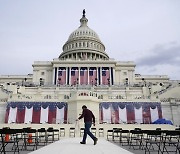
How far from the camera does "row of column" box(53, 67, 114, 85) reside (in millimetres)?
73062

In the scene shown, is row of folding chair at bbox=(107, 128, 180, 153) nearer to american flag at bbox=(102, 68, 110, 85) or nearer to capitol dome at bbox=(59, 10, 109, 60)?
american flag at bbox=(102, 68, 110, 85)

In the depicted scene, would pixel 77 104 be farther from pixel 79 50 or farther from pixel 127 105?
pixel 79 50

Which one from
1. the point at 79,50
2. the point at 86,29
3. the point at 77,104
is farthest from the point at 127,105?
the point at 86,29

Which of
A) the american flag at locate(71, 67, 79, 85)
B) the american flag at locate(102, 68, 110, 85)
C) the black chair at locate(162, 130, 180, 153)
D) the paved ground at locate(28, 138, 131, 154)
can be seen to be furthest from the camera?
the american flag at locate(102, 68, 110, 85)

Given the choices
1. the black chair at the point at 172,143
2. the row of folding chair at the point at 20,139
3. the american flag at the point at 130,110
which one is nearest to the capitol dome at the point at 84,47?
the american flag at the point at 130,110

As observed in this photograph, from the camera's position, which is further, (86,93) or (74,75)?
(74,75)

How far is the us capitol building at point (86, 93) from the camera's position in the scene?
41.1 meters

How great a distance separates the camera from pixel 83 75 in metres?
75.6

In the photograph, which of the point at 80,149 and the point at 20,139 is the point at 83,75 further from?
the point at 80,149

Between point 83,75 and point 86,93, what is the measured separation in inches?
1360

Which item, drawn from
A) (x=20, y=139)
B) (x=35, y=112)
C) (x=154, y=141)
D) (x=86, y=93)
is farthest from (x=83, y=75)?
(x=154, y=141)

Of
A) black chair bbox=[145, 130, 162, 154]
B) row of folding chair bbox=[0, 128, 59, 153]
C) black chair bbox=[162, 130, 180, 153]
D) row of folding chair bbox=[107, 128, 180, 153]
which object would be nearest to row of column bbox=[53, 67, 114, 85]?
row of folding chair bbox=[107, 128, 180, 153]

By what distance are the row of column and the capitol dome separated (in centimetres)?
1470

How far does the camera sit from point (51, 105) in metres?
42.3
